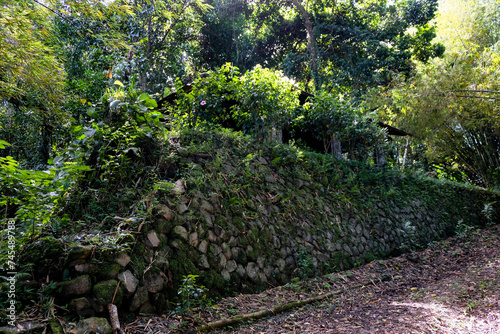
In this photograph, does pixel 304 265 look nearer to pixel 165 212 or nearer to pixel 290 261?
pixel 290 261

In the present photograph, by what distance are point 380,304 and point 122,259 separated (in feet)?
11.5

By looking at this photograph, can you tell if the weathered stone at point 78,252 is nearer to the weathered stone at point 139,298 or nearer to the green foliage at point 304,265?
the weathered stone at point 139,298

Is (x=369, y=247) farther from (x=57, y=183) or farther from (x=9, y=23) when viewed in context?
(x=9, y=23)

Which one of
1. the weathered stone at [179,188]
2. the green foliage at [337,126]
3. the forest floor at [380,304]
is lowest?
the forest floor at [380,304]

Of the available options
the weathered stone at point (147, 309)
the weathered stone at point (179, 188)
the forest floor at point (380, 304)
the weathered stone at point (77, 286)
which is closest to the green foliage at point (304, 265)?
the forest floor at point (380, 304)

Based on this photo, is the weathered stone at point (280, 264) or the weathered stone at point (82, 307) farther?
the weathered stone at point (280, 264)

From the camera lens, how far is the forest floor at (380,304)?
3092 millimetres

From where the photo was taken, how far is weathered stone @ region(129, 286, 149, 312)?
280 centimetres

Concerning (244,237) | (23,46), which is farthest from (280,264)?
(23,46)

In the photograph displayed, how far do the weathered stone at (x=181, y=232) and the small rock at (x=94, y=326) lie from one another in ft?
4.14

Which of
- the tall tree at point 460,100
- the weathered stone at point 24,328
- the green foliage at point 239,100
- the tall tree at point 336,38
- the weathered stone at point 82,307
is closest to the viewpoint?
the weathered stone at point 24,328

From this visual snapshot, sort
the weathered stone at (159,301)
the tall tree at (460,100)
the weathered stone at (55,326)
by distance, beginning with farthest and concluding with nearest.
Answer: the tall tree at (460,100), the weathered stone at (159,301), the weathered stone at (55,326)

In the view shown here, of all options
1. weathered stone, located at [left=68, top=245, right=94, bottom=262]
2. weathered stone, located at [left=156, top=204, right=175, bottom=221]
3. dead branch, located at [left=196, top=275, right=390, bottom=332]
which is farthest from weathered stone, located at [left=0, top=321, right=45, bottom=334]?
weathered stone, located at [left=156, top=204, right=175, bottom=221]

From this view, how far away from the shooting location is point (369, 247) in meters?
6.45
